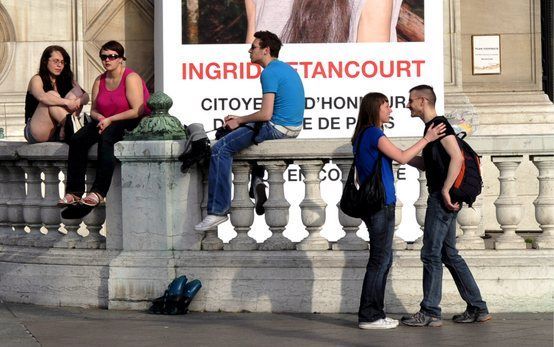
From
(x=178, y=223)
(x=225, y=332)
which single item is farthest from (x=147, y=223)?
(x=225, y=332)

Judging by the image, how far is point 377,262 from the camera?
1105 cm

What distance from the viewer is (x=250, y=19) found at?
18859 mm

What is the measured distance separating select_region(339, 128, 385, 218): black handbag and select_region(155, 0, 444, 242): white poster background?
7.18 meters

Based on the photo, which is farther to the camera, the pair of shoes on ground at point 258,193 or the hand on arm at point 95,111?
the hand on arm at point 95,111

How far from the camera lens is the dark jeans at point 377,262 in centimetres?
1102

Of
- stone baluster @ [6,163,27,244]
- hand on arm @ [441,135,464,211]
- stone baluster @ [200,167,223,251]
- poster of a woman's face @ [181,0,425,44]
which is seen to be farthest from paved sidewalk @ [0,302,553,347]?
poster of a woman's face @ [181,0,425,44]

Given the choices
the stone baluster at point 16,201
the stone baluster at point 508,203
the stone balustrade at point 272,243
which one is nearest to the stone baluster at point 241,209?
the stone balustrade at point 272,243

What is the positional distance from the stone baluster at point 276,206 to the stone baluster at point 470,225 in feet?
4.34

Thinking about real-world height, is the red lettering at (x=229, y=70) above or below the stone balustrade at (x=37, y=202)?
above

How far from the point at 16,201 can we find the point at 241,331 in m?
3.02

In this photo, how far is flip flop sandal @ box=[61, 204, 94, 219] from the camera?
1220 centimetres

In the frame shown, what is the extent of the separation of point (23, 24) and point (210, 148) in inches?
349

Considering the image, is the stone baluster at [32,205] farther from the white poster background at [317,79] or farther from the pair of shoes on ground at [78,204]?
the white poster background at [317,79]

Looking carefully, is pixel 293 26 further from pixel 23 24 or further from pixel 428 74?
pixel 23 24
